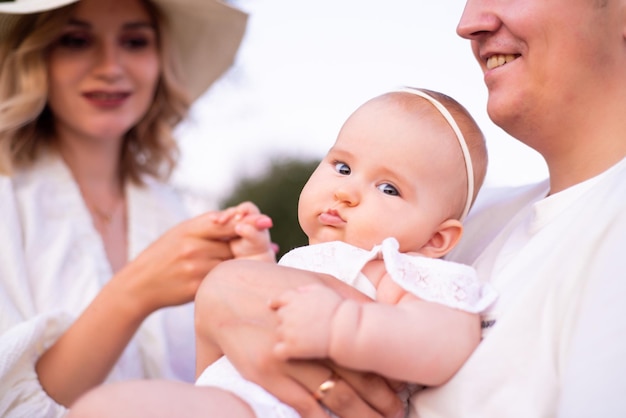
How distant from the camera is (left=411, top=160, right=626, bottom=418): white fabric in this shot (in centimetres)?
168

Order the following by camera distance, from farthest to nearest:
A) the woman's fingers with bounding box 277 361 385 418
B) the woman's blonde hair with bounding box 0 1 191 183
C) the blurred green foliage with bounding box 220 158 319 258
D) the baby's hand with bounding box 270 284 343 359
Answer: the blurred green foliage with bounding box 220 158 319 258, the woman's blonde hair with bounding box 0 1 191 183, the woman's fingers with bounding box 277 361 385 418, the baby's hand with bounding box 270 284 343 359

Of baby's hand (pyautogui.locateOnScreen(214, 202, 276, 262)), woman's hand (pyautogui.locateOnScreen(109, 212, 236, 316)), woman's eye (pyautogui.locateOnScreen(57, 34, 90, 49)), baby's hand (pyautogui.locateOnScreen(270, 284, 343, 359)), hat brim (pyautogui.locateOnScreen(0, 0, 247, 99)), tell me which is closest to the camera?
baby's hand (pyautogui.locateOnScreen(270, 284, 343, 359))

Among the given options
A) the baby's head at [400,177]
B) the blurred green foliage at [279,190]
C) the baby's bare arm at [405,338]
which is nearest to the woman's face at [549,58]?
the baby's head at [400,177]

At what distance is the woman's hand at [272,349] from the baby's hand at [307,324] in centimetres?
14

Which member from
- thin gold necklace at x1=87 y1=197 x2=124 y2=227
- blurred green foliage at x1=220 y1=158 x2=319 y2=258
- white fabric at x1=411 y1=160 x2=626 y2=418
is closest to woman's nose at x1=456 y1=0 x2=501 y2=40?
white fabric at x1=411 y1=160 x2=626 y2=418

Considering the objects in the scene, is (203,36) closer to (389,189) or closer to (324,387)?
(389,189)

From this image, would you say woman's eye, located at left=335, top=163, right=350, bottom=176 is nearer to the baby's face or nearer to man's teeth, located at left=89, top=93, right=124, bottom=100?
the baby's face

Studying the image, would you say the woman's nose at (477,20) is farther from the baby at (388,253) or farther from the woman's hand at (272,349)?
the woman's hand at (272,349)

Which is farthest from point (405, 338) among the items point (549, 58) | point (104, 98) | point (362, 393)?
point (104, 98)

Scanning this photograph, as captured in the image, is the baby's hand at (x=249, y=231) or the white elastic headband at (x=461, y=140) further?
the baby's hand at (x=249, y=231)

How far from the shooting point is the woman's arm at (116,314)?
10.1 ft

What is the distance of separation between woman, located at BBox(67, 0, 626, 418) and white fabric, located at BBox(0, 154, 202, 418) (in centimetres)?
136

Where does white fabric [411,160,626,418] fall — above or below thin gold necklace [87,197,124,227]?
above

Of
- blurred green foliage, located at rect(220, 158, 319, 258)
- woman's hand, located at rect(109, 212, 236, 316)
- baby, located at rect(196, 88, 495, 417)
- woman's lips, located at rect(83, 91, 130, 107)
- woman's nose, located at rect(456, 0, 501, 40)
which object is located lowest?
blurred green foliage, located at rect(220, 158, 319, 258)
